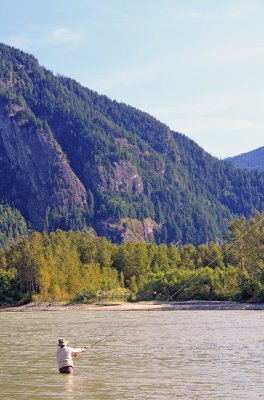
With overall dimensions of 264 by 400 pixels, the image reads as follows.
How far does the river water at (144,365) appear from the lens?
2623cm

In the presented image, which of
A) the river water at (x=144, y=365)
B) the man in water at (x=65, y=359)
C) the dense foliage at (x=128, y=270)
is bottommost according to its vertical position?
the river water at (x=144, y=365)

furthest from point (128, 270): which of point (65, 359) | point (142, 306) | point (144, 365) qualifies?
point (65, 359)

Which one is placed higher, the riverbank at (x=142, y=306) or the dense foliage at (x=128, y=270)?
the dense foliage at (x=128, y=270)

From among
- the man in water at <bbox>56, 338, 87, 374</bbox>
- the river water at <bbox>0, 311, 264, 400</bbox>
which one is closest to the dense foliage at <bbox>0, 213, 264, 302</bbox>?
the river water at <bbox>0, 311, 264, 400</bbox>

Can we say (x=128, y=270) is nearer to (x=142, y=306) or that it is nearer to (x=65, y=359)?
(x=142, y=306)

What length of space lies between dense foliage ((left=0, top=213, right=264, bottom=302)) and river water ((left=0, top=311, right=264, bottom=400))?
4326 cm

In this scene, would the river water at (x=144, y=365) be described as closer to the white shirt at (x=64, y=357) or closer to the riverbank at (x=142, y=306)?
the white shirt at (x=64, y=357)

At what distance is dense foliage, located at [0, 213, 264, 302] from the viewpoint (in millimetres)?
100375

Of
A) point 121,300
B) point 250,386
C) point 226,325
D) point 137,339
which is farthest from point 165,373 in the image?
point 121,300

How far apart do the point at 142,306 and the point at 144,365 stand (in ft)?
210

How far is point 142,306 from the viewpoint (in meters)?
97.1

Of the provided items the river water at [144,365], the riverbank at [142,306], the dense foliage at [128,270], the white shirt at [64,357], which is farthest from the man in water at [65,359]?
the dense foliage at [128,270]

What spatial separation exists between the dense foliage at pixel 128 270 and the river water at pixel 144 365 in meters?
43.3

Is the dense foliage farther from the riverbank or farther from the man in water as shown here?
the man in water
